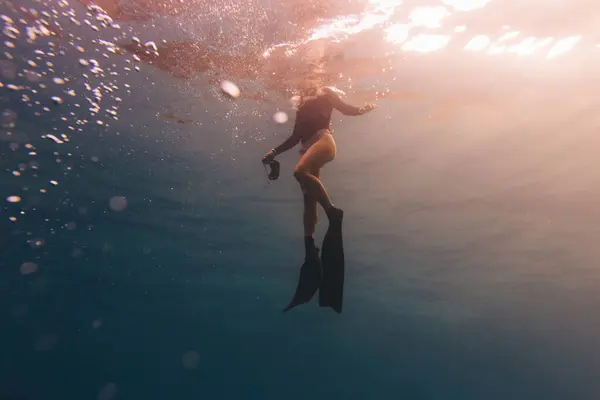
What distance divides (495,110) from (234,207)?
34.4 ft

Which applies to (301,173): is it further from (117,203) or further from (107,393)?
(107,393)

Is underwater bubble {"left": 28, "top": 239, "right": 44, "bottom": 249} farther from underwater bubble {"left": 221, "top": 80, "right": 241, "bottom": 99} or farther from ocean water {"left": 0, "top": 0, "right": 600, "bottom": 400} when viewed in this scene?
underwater bubble {"left": 221, "top": 80, "right": 241, "bottom": 99}

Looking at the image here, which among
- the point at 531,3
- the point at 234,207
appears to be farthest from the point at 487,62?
the point at 234,207

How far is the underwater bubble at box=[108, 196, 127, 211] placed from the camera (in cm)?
1570

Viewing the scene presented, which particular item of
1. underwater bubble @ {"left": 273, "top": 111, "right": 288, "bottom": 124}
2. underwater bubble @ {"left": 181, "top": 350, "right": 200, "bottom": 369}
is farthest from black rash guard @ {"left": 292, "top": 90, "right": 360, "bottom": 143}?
underwater bubble @ {"left": 181, "top": 350, "right": 200, "bottom": 369}

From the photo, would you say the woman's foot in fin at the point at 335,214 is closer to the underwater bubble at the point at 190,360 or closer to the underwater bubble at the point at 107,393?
the underwater bubble at the point at 190,360

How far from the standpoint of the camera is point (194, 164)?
13.5 meters

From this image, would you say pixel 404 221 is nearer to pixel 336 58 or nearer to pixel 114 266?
pixel 336 58

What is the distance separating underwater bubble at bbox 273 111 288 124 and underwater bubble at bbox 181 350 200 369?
41270mm

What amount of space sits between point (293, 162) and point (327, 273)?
8282mm

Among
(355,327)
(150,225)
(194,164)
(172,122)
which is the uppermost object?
(172,122)

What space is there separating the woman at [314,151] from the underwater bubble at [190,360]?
45.6 metres

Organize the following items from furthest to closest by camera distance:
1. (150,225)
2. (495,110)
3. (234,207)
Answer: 1. (150,225)
2. (234,207)
3. (495,110)

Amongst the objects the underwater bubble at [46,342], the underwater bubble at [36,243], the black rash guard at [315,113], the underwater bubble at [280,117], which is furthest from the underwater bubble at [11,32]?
the underwater bubble at [46,342]
